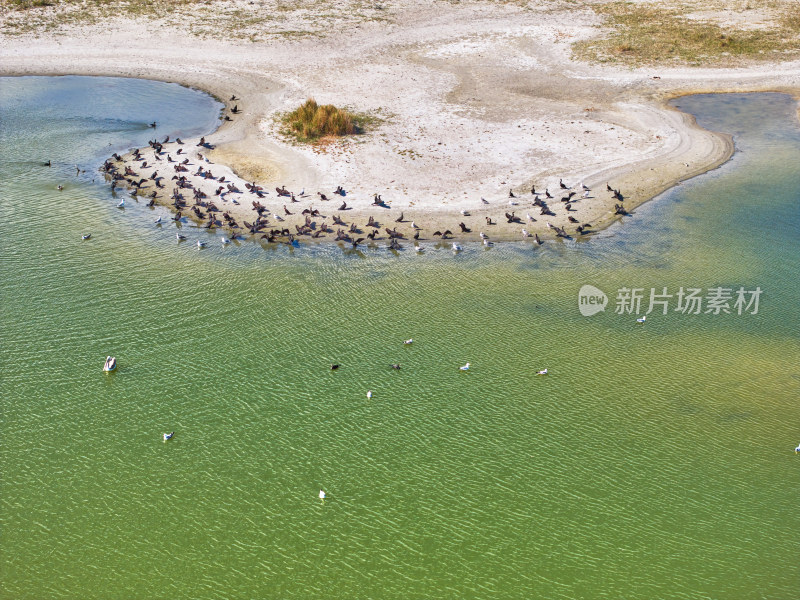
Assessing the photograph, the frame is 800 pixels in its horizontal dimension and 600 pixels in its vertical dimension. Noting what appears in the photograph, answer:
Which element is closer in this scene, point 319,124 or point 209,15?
point 319,124

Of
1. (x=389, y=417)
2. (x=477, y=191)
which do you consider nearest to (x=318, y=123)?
(x=477, y=191)

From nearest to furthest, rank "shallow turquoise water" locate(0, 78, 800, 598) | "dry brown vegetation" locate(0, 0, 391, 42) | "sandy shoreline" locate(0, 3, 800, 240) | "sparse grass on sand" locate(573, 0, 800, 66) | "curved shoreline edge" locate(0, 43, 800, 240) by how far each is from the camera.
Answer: "shallow turquoise water" locate(0, 78, 800, 598), "curved shoreline edge" locate(0, 43, 800, 240), "sandy shoreline" locate(0, 3, 800, 240), "sparse grass on sand" locate(573, 0, 800, 66), "dry brown vegetation" locate(0, 0, 391, 42)

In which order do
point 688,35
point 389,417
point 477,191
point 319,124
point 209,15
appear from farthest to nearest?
point 209,15 < point 688,35 < point 319,124 < point 477,191 < point 389,417

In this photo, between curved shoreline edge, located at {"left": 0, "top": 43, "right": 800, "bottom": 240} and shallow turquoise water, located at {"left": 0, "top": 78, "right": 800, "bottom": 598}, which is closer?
shallow turquoise water, located at {"left": 0, "top": 78, "right": 800, "bottom": 598}

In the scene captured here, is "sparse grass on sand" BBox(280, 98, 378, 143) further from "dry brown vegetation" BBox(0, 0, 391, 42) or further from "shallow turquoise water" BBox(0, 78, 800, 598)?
"dry brown vegetation" BBox(0, 0, 391, 42)

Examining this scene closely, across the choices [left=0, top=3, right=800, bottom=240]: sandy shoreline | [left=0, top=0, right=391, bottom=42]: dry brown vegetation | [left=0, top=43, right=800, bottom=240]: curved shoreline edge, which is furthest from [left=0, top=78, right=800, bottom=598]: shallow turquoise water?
[left=0, top=0, right=391, bottom=42]: dry brown vegetation

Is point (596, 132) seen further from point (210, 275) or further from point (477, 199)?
point (210, 275)

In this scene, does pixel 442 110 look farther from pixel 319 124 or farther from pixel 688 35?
pixel 688 35
